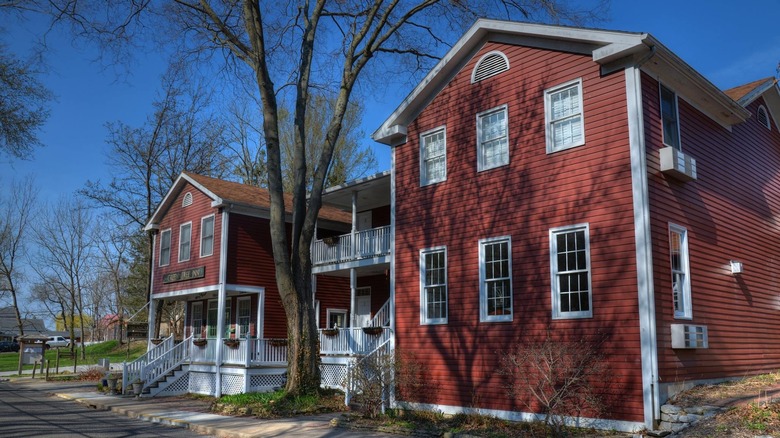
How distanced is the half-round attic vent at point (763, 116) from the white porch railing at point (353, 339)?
38.2 feet

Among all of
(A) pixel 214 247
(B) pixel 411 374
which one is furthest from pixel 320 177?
(A) pixel 214 247

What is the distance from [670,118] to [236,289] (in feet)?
50.3

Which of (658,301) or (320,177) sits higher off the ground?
(320,177)

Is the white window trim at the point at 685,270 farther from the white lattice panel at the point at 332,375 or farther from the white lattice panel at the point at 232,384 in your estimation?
the white lattice panel at the point at 232,384

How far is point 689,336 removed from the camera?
11.6 metres

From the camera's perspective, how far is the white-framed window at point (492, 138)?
14312 mm

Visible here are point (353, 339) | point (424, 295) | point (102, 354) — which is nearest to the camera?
point (424, 295)

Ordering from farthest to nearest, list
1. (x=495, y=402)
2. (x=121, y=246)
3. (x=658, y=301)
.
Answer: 1. (x=121, y=246)
2. (x=495, y=402)
3. (x=658, y=301)

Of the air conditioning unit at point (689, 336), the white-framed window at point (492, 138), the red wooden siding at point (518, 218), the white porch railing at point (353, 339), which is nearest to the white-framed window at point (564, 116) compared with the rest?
the red wooden siding at point (518, 218)

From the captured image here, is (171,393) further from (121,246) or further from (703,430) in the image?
(121,246)

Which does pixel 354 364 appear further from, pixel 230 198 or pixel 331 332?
pixel 230 198

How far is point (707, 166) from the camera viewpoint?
13977mm

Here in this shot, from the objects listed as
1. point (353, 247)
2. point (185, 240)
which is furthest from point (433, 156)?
point (185, 240)

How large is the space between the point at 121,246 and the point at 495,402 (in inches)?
1462
